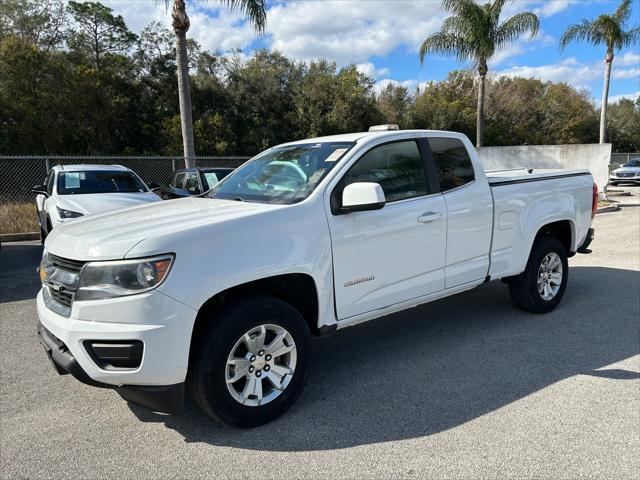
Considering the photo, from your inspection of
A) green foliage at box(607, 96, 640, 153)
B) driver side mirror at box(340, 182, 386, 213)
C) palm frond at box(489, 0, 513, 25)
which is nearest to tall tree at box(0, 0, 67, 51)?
palm frond at box(489, 0, 513, 25)

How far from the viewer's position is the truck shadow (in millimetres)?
3143

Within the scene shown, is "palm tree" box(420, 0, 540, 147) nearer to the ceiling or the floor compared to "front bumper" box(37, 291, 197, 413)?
nearer to the ceiling

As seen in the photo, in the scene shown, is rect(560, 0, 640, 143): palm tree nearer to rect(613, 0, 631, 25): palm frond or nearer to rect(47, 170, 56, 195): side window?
rect(613, 0, 631, 25): palm frond

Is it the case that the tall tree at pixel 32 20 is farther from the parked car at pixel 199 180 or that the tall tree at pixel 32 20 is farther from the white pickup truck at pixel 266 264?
the white pickup truck at pixel 266 264

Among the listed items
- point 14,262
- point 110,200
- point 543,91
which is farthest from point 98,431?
point 543,91

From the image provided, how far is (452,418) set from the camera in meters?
3.23

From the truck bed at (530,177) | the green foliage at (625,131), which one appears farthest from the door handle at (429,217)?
the green foliage at (625,131)

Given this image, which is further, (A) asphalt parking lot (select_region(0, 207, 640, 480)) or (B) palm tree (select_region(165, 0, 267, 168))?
(B) palm tree (select_region(165, 0, 267, 168))

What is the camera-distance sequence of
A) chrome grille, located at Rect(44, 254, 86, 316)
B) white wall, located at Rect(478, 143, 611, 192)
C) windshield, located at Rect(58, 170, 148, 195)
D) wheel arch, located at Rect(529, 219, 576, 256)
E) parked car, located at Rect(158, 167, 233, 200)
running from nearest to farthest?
chrome grille, located at Rect(44, 254, 86, 316) → wheel arch, located at Rect(529, 219, 576, 256) → windshield, located at Rect(58, 170, 148, 195) → parked car, located at Rect(158, 167, 233, 200) → white wall, located at Rect(478, 143, 611, 192)

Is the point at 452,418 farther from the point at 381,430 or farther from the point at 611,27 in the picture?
the point at 611,27

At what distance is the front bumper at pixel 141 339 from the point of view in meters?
2.68

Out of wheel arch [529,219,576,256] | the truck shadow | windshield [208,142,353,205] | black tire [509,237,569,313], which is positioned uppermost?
windshield [208,142,353,205]

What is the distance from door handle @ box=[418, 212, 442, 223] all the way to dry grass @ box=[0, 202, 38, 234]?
11377mm

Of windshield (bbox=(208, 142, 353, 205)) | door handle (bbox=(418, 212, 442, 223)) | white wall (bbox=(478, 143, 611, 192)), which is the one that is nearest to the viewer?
windshield (bbox=(208, 142, 353, 205))
